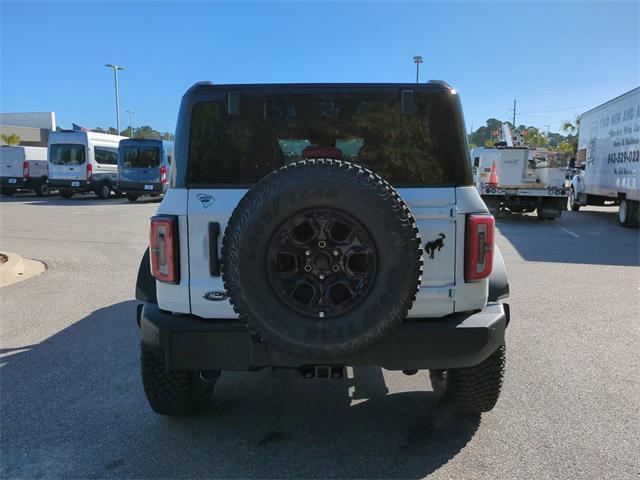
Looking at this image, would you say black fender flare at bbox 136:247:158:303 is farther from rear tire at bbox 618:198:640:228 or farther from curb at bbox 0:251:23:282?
rear tire at bbox 618:198:640:228

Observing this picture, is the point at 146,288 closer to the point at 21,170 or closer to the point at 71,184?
the point at 71,184

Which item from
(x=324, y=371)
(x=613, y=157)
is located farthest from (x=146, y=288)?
(x=613, y=157)

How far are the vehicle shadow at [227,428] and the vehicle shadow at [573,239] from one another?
679cm

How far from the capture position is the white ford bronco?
243 centimetres

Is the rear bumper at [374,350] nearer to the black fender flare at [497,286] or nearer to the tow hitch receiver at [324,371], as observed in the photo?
the tow hitch receiver at [324,371]

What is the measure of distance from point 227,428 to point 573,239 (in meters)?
11.1

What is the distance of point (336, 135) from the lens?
10.1ft

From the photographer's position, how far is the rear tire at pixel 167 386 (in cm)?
318

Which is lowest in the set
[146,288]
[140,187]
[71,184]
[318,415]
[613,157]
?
[318,415]

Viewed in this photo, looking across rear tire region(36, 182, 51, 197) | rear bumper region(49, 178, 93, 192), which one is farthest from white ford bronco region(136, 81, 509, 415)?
rear tire region(36, 182, 51, 197)

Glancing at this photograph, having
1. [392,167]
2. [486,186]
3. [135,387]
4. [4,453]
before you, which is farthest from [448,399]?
[486,186]

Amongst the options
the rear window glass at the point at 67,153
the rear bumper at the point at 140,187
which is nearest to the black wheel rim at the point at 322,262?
the rear bumper at the point at 140,187

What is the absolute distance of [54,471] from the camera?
2.81 meters

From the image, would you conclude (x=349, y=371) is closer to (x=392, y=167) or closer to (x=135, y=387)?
(x=135, y=387)
